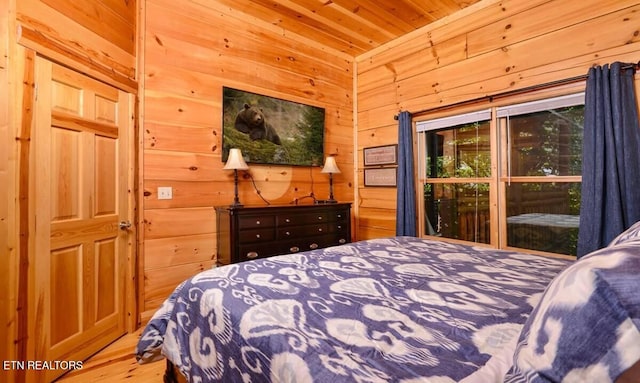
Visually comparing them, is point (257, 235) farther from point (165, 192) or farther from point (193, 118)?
point (193, 118)

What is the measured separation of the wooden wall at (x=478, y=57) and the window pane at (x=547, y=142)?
12.0 inches

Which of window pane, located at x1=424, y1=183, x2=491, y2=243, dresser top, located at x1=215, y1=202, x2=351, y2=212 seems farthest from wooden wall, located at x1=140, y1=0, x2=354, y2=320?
window pane, located at x1=424, y1=183, x2=491, y2=243

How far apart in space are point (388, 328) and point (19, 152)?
85.8 inches

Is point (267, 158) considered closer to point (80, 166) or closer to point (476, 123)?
point (80, 166)

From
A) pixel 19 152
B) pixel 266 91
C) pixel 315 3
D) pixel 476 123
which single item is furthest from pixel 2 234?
pixel 476 123

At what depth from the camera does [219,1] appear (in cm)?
297

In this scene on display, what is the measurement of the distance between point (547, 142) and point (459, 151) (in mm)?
780

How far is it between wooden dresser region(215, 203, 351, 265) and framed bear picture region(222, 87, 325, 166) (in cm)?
65

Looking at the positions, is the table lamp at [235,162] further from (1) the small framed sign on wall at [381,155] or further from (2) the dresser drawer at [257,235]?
(1) the small framed sign on wall at [381,155]

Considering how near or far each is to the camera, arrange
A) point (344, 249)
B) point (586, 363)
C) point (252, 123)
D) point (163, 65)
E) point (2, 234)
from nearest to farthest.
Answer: point (586, 363) → point (2, 234) → point (344, 249) → point (163, 65) → point (252, 123)

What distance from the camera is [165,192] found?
271 cm

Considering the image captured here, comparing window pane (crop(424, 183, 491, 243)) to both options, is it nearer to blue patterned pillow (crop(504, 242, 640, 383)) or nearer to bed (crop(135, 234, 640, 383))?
bed (crop(135, 234, 640, 383))

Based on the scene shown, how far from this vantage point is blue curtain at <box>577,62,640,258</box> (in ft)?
6.93

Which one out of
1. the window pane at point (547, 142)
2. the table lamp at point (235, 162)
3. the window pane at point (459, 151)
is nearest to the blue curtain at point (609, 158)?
the window pane at point (547, 142)
